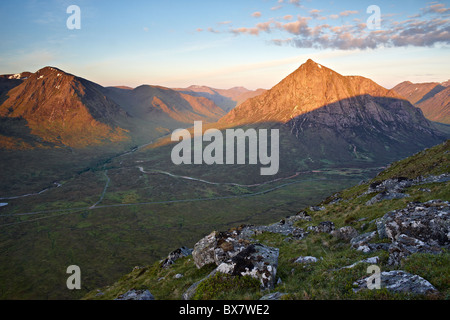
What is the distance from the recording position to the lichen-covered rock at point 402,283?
905 centimetres

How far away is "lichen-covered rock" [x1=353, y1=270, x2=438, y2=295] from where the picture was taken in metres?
9.05

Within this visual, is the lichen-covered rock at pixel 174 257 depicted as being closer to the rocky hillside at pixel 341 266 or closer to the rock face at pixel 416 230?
the rocky hillside at pixel 341 266

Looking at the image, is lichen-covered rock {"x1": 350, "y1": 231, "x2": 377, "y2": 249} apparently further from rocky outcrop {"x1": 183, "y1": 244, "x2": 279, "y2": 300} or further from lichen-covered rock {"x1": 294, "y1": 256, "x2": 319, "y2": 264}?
rocky outcrop {"x1": 183, "y1": 244, "x2": 279, "y2": 300}

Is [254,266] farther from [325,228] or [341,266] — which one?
[325,228]

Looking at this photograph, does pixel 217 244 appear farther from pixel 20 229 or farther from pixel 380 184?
pixel 20 229

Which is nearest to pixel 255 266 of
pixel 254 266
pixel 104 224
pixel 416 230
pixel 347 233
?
pixel 254 266

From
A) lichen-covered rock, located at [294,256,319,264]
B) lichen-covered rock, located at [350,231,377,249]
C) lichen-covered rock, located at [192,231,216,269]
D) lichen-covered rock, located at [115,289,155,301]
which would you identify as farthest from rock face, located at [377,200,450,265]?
lichen-covered rock, located at [115,289,155,301]

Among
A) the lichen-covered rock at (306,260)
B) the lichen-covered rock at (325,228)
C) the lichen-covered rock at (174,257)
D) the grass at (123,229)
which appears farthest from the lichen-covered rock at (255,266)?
the lichen-covered rock at (174,257)

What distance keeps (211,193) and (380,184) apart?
155618 millimetres

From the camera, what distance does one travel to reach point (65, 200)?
172 meters

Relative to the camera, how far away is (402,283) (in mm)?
9695

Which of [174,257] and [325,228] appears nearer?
[325,228]
